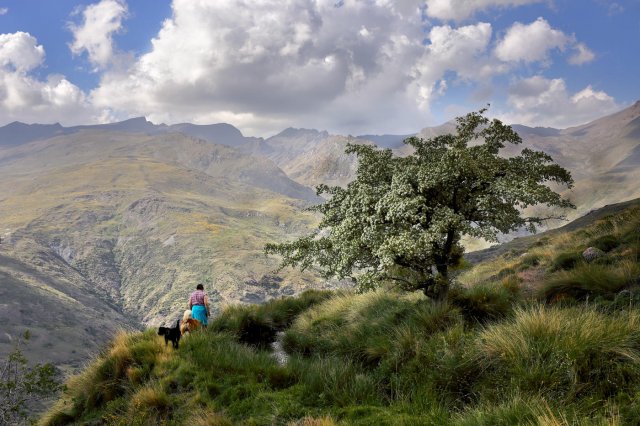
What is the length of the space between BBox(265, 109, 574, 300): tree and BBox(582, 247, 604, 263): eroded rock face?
10.4 ft

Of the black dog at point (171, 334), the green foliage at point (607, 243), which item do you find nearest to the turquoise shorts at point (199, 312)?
the black dog at point (171, 334)

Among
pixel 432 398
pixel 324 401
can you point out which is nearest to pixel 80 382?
pixel 324 401

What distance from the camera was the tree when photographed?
417 inches

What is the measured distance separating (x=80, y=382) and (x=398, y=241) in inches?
411

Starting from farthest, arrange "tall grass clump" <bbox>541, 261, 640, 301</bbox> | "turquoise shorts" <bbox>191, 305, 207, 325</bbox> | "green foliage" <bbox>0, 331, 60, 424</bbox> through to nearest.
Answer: "turquoise shorts" <bbox>191, 305, 207, 325</bbox> → "green foliage" <bbox>0, 331, 60, 424</bbox> → "tall grass clump" <bbox>541, 261, 640, 301</bbox>

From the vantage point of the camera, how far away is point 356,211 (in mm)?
12047

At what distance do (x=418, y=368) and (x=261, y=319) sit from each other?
9.53 m

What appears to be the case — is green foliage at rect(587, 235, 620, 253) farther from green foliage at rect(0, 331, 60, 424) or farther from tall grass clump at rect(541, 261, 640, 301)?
green foliage at rect(0, 331, 60, 424)

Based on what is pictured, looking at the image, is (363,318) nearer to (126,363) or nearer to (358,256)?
(358,256)

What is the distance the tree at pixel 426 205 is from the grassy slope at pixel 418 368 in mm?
1505

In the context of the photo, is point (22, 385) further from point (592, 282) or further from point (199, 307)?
point (592, 282)

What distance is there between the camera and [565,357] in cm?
620

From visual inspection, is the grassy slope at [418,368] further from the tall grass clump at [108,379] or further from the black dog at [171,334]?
the black dog at [171,334]

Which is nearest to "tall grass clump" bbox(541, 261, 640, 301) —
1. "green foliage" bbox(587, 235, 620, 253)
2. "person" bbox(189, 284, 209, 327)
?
"green foliage" bbox(587, 235, 620, 253)
